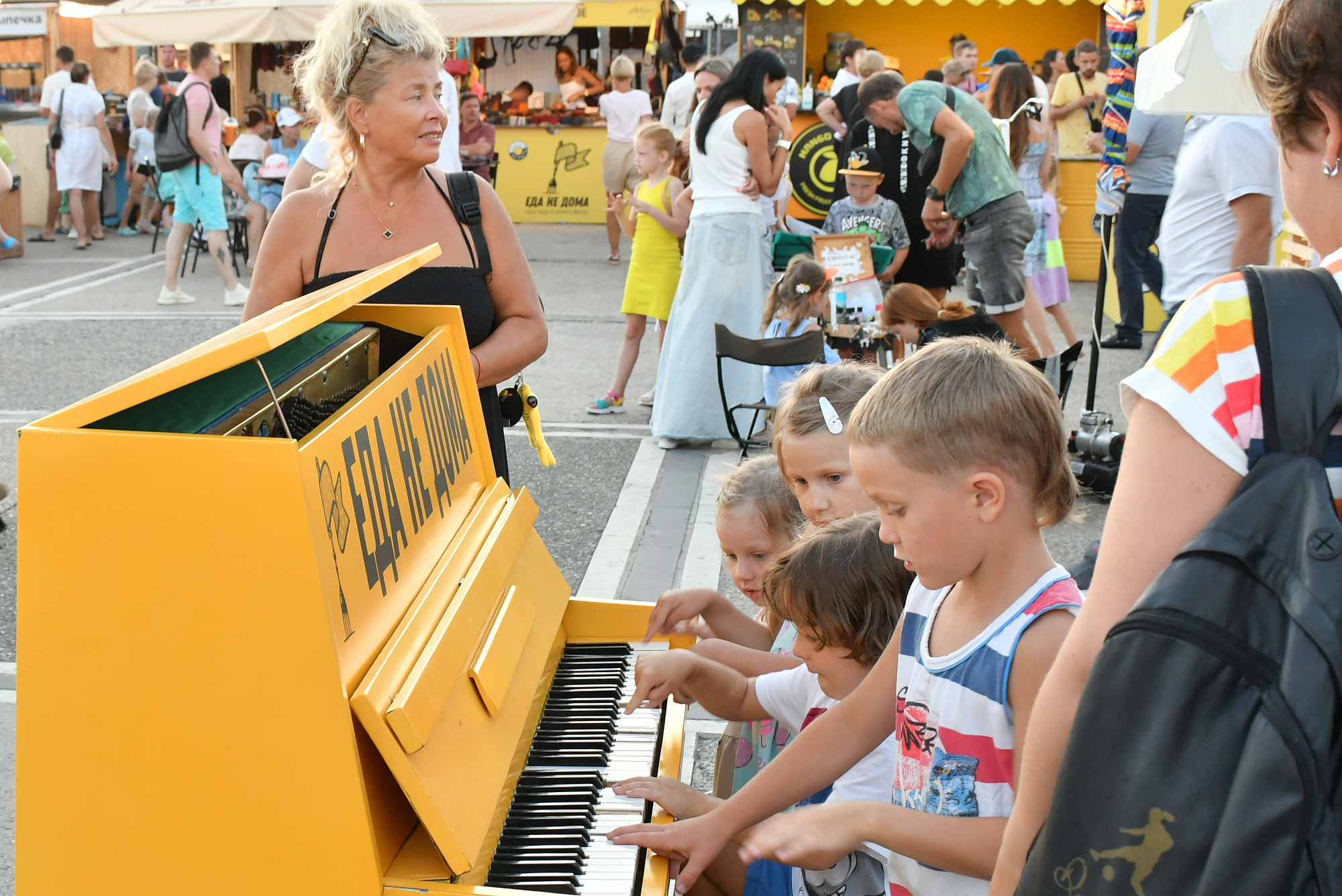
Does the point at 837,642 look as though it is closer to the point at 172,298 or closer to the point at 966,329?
the point at 966,329

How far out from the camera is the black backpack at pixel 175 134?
33.3 ft

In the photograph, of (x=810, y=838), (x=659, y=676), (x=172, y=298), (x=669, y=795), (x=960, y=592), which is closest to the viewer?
(x=810, y=838)

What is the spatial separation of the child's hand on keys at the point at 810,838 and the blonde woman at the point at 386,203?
150 centimetres

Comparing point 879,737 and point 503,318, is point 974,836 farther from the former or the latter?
point 503,318

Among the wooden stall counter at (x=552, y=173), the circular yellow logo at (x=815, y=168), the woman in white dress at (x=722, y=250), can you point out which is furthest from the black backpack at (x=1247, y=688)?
the wooden stall counter at (x=552, y=173)

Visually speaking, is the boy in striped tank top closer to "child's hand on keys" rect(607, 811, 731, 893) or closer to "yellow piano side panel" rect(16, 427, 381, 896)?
"child's hand on keys" rect(607, 811, 731, 893)

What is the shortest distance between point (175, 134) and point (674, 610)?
9.41 meters

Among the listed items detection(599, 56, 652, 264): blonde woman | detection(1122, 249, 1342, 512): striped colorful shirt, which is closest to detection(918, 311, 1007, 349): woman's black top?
detection(1122, 249, 1342, 512): striped colorful shirt

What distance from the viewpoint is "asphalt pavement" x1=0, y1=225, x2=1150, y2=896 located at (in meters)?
4.89

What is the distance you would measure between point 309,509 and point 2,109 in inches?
647

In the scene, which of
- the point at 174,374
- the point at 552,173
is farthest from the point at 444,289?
the point at 552,173

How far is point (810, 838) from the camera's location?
1479mm

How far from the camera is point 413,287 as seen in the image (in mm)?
2762

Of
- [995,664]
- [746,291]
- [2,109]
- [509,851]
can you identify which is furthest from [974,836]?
[2,109]
